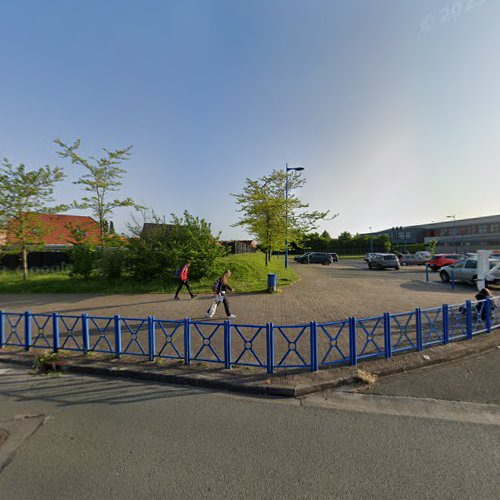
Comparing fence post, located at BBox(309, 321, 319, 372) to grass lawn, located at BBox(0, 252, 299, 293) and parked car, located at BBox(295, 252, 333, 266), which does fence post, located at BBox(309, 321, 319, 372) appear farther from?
parked car, located at BBox(295, 252, 333, 266)

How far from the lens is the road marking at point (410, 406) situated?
338 centimetres

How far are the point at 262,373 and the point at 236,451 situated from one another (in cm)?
167

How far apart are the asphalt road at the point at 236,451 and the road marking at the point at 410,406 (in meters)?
0.10

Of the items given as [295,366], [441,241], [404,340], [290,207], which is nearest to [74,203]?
[290,207]

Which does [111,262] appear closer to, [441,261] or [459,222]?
[441,261]

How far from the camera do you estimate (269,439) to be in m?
2.98

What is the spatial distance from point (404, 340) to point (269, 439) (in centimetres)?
417

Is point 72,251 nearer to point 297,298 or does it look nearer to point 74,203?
point 74,203

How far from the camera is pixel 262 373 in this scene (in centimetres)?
442

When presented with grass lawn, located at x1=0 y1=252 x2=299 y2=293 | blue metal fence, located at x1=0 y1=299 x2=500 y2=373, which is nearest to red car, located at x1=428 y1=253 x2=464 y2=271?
grass lawn, located at x1=0 y1=252 x2=299 y2=293

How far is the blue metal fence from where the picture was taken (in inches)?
183

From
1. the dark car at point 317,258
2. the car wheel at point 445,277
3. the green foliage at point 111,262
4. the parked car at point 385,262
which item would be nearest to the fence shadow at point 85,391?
the green foliage at point 111,262

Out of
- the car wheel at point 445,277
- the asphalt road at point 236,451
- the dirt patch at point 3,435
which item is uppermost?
the car wheel at point 445,277

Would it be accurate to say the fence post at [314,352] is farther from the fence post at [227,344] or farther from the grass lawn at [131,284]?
the grass lawn at [131,284]
